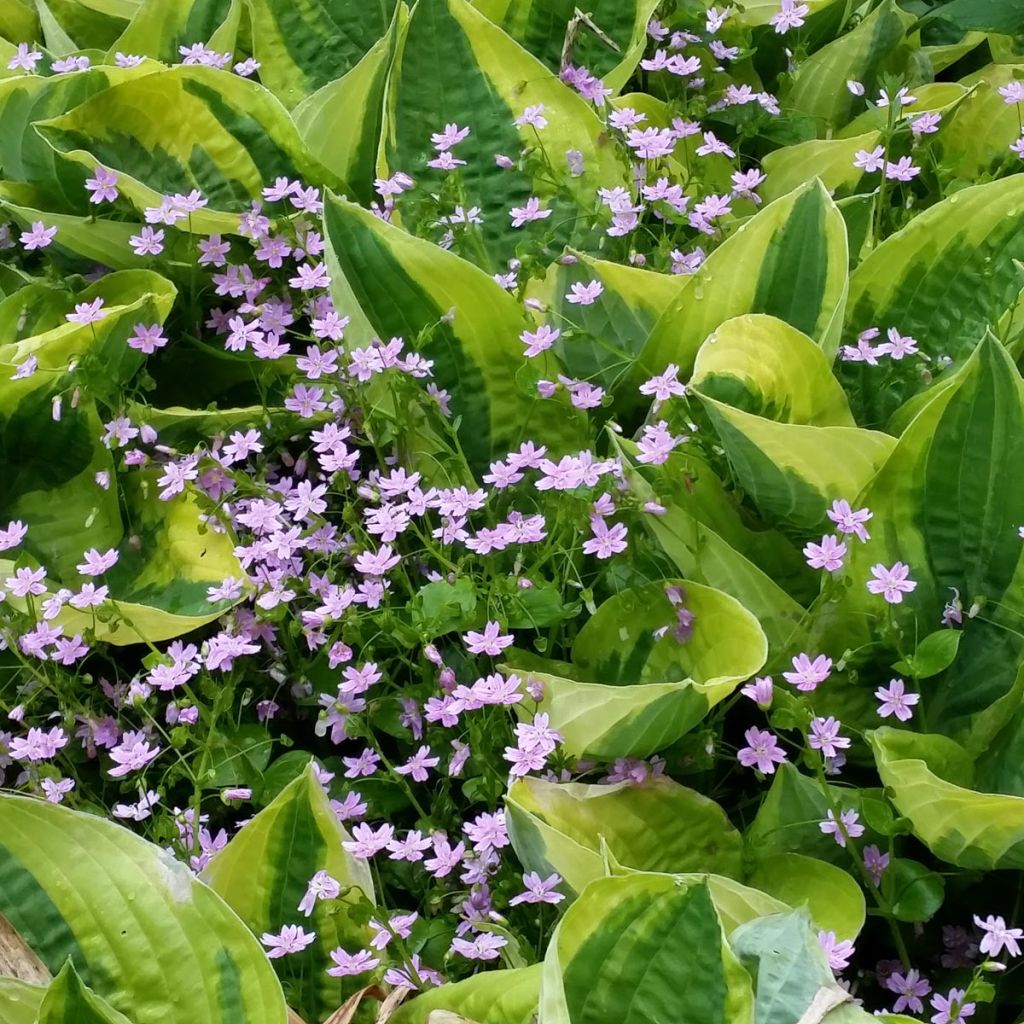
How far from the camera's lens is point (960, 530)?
972 mm

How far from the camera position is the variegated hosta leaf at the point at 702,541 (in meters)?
0.98

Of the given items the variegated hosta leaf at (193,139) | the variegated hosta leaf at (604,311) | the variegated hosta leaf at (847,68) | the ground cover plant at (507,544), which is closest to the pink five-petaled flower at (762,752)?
the ground cover plant at (507,544)

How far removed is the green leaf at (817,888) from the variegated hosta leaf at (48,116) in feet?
2.96

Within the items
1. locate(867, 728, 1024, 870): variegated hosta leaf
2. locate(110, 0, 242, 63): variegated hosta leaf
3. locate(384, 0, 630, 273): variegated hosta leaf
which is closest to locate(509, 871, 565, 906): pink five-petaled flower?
locate(867, 728, 1024, 870): variegated hosta leaf

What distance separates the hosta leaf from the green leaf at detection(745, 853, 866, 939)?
13.6 inches

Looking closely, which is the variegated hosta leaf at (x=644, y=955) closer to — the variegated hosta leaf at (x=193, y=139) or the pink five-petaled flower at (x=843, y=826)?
the pink five-petaled flower at (x=843, y=826)

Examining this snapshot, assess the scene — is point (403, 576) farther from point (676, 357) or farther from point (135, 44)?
point (135, 44)

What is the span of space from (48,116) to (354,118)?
0.31 m

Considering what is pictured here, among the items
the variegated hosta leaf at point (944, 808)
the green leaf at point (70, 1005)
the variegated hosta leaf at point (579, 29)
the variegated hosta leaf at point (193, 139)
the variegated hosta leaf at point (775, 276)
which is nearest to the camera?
the green leaf at point (70, 1005)

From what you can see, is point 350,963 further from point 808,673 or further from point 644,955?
point 808,673

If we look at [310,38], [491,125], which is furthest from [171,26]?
[491,125]

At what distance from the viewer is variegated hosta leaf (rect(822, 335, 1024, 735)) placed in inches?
36.7

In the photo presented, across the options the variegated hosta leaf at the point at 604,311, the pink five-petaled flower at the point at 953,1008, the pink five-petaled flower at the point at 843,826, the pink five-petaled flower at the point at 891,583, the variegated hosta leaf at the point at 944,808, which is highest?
the variegated hosta leaf at the point at 604,311

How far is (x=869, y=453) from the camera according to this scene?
99 cm
